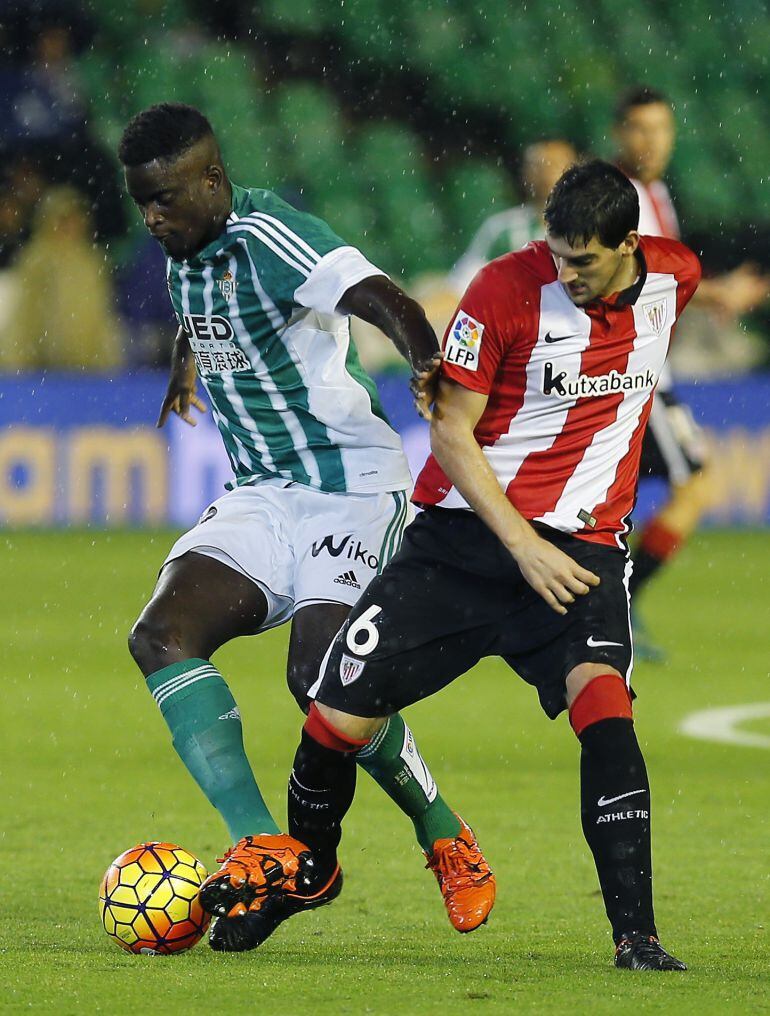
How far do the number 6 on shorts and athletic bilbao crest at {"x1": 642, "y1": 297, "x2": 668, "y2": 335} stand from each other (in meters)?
0.84

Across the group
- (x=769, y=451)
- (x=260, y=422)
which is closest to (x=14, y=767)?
(x=260, y=422)

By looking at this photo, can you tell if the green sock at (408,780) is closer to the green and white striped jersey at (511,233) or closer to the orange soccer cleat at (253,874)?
the orange soccer cleat at (253,874)

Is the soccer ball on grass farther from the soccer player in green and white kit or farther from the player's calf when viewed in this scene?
the player's calf

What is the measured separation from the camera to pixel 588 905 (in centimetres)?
434

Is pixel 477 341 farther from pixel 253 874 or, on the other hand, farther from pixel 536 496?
pixel 253 874

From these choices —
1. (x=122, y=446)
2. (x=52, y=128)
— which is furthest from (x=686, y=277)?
(x=52, y=128)

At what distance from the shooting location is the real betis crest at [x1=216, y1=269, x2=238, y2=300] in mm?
Result: 4379

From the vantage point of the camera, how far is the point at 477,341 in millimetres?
3805

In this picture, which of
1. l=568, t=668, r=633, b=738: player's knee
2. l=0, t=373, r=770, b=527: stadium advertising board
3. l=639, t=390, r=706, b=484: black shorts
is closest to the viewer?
l=568, t=668, r=633, b=738: player's knee

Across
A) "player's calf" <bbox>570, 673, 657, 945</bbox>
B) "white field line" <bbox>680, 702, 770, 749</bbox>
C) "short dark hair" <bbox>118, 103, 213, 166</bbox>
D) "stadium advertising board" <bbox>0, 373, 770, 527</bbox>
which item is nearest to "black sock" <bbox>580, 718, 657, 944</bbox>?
"player's calf" <bbox>570, 673, 657, 945</bbox>

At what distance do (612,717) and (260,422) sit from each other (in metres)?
1.33

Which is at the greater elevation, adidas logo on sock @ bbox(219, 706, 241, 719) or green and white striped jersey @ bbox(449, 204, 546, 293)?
green and white striped jersey @ bbox(449, 204, 546, 293)

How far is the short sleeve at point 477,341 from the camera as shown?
3809mm

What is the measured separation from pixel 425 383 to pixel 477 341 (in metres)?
0.14
